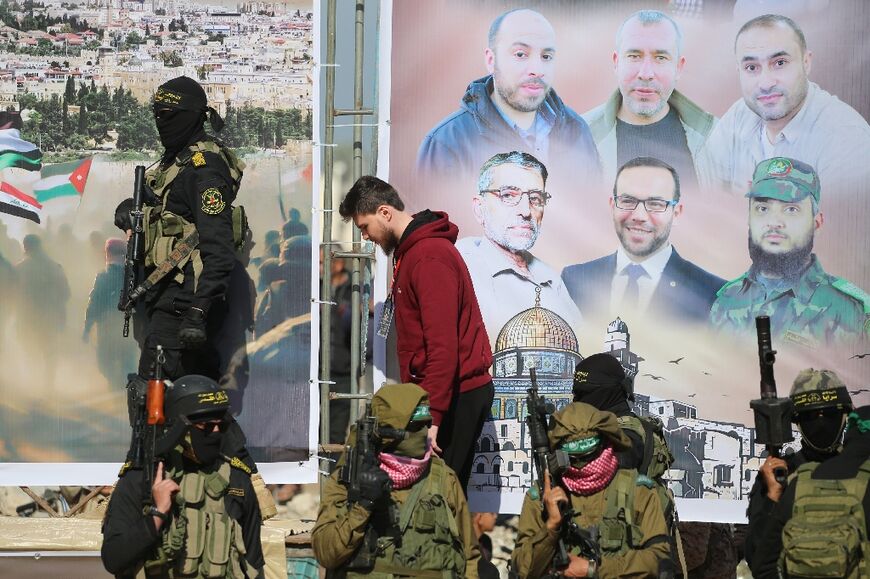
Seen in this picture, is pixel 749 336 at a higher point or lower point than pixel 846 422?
higher

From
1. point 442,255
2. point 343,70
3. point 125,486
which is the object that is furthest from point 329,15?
point 125,486

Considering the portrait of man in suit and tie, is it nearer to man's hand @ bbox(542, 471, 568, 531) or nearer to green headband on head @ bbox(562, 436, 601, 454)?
green headband on head @ bbox(562, 436, 601, 454)

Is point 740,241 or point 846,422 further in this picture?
point 740,241

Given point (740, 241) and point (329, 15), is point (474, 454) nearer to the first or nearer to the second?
point (740, 241)

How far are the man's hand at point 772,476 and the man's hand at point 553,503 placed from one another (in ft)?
3.30

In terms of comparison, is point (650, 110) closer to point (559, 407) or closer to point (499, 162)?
point (499, 162)

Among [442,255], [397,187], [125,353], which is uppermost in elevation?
[397,187]

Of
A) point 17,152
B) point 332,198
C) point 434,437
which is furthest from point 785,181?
point 17,152

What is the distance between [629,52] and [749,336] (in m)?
1.65

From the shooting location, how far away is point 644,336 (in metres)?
6.64

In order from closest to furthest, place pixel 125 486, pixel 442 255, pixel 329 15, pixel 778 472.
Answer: pixel 125 486
pixel 778 472
pixel 442 255
pixel 329 15

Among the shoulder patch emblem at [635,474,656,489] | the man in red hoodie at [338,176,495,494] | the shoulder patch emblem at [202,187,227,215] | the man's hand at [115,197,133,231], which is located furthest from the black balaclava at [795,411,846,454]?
the man's hand at [115,197,133,231]

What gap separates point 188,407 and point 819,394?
2.73 meters

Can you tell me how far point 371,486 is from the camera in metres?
4.74
